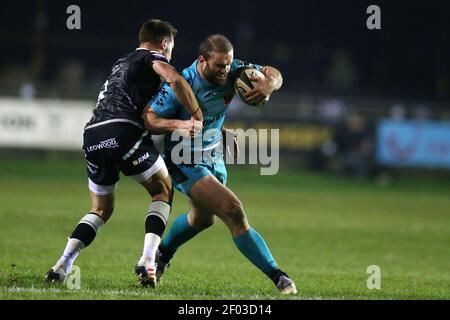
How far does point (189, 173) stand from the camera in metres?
7.62

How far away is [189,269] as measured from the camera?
31.0ft

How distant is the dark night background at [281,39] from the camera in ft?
102

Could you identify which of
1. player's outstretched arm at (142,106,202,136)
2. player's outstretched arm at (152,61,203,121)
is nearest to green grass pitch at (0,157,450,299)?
player's outstretched arm at (142,106,202,136)

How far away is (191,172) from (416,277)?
3.37 m

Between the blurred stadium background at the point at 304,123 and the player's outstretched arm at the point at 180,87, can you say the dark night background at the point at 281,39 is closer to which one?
the blurred stadium background at the point at 304,123

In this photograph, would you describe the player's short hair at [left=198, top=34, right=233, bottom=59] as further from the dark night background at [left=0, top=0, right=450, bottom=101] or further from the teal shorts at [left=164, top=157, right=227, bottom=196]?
the dark night background at [left=0, top=0, right=450, bottom=101]

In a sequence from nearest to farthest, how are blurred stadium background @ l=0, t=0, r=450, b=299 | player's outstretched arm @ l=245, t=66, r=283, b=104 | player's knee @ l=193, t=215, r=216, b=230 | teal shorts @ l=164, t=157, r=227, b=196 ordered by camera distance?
1. player's outstretched arm @ l=245, t=66, r=283, b=104
2. teal shorts @ l=164, t=157, r=227, b=196
3. player's knee @ l=193, t=215, r=216, b=230
4. blurred stadium background @ l=0, t=0, r=450, b=299

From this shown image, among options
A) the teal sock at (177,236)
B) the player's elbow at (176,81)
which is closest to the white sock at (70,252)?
the teal sock at (177,236)

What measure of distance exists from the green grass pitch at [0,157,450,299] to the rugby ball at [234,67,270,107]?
1706mm

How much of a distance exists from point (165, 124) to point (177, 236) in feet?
4.53

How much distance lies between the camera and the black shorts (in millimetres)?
7633

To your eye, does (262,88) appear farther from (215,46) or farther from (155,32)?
(155,32)

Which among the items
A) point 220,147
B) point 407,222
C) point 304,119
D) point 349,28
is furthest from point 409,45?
point 220,147

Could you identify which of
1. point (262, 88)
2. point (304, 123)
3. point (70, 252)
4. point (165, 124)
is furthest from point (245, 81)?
point (304, 123)
